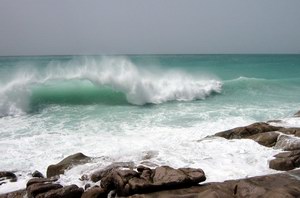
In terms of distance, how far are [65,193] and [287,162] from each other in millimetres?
5146

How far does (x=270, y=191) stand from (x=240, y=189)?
579 millimetres

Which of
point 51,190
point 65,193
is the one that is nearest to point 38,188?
point 51,190

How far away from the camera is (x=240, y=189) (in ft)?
20.4

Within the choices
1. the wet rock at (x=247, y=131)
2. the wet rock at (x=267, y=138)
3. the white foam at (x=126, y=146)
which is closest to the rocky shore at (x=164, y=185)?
the white foam at (x=126, y=146)

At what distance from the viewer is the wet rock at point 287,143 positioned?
8758 mm

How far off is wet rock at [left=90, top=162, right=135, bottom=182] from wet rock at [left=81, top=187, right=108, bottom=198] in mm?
747

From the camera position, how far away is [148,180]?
21.5ft

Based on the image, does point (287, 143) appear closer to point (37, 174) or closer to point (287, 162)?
point (287, 162)

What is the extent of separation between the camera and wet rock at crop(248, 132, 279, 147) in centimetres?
947

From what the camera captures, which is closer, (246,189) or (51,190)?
(246,189)

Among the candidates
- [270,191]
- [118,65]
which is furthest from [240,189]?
[118,65]

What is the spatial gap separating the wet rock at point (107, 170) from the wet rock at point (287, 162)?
3445 mm

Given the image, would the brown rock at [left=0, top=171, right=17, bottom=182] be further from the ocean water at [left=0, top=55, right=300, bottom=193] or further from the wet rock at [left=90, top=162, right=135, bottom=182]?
the wet rock at [left=90, top=162, right=135, bottom=182]

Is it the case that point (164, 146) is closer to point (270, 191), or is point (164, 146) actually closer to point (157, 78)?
point (270, 191)
